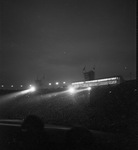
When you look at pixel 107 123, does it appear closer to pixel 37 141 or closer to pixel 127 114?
pixel 127 114

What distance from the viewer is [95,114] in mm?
21750

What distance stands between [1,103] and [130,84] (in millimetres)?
28973

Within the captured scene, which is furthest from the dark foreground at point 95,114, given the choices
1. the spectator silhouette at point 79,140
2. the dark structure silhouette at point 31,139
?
the dark structure silhouette at point 31,139

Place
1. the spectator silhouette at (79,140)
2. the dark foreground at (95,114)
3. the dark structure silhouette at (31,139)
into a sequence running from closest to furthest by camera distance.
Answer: the spectator silhouette at (79,140), the dark structure silhouette at (31,139), the dark foreground at (95,114)

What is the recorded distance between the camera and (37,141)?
8203mm

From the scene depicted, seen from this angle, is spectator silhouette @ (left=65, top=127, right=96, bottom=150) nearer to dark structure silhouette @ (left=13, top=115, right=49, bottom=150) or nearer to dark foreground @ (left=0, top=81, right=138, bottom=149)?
dark foreground @ (left=0, top=81, right=138, bottom=149)

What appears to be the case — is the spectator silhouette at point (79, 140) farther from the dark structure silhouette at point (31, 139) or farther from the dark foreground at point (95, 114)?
the dark structure silhouette at point (31, 139)

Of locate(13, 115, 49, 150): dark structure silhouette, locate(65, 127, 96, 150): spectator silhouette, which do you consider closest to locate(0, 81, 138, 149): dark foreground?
locate(65, 127, 96, 150): spectator silhouette

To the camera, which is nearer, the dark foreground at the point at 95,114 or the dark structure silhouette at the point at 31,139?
the dark structure silhouette at the point at 31,139

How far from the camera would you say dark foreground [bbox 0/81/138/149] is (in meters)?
8.23

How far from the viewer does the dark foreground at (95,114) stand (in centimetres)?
823

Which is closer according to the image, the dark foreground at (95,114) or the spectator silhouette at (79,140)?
the spectator silhouette at (79,140)

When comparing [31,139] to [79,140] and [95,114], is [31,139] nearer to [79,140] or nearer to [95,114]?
[79,140]

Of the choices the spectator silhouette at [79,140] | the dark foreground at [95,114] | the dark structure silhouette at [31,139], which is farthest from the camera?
the dark foreground at [95,114]
